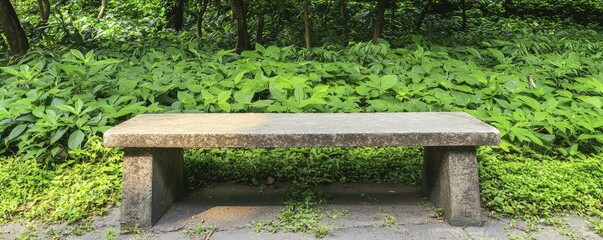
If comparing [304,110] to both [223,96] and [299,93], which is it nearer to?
[299,93]

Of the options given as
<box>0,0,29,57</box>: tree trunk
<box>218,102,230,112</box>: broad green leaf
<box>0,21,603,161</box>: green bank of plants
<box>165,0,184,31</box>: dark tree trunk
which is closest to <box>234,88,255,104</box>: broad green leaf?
<box>0,21,603,161</box>: green bank of plants

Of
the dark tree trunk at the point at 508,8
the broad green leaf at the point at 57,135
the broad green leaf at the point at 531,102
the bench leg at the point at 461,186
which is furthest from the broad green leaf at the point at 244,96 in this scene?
the dark tree trunk at the point at 508,8

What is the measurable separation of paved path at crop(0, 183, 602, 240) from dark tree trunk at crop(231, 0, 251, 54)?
3.36 meters

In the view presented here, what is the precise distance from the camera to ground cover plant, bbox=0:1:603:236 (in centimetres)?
266

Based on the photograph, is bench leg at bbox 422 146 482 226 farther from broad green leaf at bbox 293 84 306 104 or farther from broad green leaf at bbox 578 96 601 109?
broad green leaf at bbox 578 96 601 109

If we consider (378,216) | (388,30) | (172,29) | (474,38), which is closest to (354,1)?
(388,30)

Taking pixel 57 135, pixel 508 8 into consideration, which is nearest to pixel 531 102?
pixel 57 135

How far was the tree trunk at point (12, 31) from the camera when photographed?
16.5ft

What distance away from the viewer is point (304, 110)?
3.42 meters

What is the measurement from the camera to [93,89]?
3600 mm

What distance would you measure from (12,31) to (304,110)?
3.78 metres

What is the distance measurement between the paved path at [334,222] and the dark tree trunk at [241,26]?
3362mm

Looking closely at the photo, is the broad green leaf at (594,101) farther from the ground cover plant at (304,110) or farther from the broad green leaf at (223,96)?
the broad green leaf at (223,96)

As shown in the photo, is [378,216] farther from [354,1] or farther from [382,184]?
[354,1]
